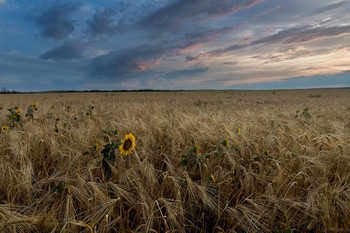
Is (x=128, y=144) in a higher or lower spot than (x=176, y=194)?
higher

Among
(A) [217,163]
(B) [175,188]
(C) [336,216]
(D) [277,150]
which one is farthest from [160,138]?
(C) [336,216]

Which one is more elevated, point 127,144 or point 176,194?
point 127,144

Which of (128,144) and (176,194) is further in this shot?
(128,144)

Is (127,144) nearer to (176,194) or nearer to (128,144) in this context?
(128,144)

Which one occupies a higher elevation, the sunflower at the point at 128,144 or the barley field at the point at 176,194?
the sunflower at the point at 128,144

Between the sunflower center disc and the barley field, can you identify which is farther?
the sunflower center disc

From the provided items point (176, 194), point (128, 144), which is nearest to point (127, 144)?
point (128, 144)

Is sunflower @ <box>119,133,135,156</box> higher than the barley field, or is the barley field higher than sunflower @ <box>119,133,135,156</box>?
sunflower @ <box>119,133,135,156</box>

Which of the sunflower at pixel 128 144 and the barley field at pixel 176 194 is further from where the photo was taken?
the sunflower at pixel 128 144

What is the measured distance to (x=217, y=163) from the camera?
7.26 ft

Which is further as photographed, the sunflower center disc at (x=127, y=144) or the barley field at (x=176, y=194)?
the sunflower center disc at (x=127, y=144)

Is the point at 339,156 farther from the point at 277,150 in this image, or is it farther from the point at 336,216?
the point at 336,216

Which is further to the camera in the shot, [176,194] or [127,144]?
[127,144]

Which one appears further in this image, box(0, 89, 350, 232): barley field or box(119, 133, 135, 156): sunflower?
box(119, 133, 135, 156): sunflower
